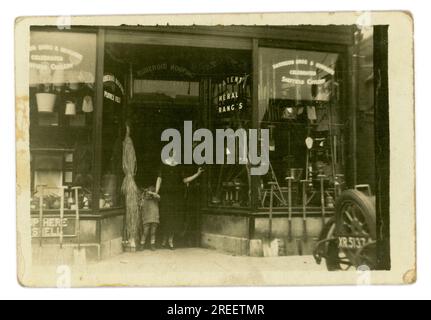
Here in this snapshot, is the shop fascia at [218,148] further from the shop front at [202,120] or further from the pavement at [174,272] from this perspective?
the pavement at [174,272]

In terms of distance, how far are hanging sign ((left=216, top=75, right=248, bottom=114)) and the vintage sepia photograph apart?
0.02 m

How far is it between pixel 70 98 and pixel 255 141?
2271 mm

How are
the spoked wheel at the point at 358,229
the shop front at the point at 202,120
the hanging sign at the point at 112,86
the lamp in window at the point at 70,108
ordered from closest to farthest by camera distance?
1. the spoked wheel at the point at 358,229
2. the shop front at the point at 202,120
3. the lamp in window at the point at 70,108
4. the hanging sign at the point at 112,86

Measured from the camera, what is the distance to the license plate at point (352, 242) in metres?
5.52

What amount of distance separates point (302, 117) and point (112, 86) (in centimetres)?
243

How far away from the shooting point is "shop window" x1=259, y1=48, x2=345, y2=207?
20.9ft

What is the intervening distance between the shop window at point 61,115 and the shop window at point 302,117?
7.04ft

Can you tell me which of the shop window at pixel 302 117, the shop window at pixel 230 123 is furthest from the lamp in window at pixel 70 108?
the shop window at pixel 302 117

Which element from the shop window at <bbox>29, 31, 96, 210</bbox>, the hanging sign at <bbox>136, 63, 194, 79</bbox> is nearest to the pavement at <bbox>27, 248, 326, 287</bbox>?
the shop window at <bbox>29, 31, 96, 210</bbox>

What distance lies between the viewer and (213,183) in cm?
664

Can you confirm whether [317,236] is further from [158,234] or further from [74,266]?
[74,266]

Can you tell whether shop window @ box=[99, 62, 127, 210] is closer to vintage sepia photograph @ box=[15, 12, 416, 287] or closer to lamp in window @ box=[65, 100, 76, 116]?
vintage sepia photograph @ box=[15, 12, 416, 287]

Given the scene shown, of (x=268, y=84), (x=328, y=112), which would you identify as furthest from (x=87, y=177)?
(x=328, y=112)
